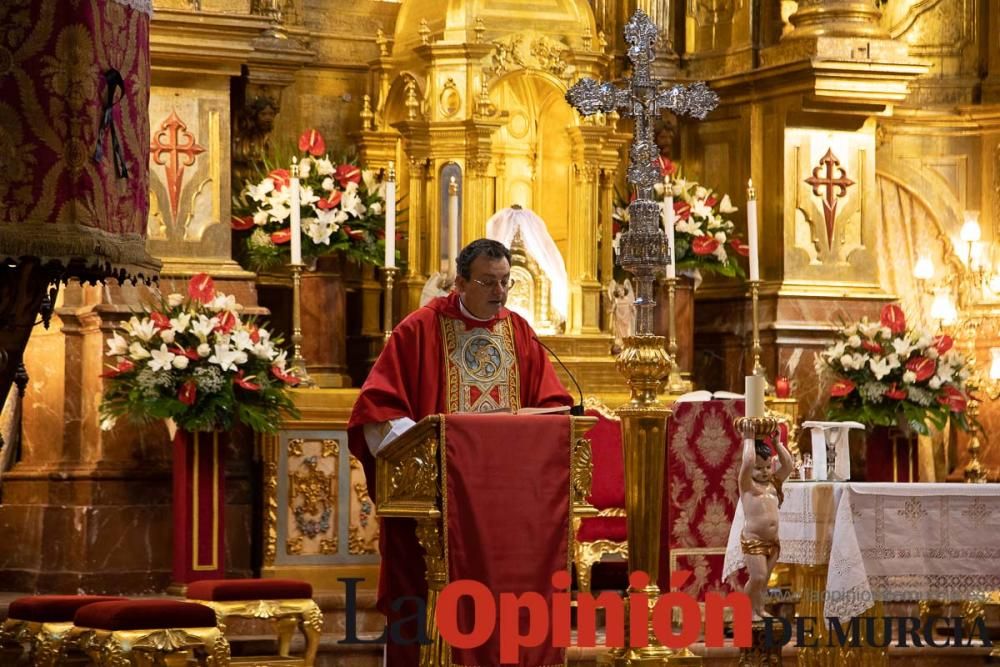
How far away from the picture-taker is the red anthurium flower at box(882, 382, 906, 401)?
Result: 37.6 feet

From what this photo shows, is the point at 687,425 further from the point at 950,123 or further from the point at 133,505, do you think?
the point at 950,123

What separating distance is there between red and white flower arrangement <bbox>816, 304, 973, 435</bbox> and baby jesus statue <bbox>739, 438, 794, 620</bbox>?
3467mm

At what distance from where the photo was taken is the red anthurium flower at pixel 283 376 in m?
9.93

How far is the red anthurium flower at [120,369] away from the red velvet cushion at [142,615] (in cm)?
215

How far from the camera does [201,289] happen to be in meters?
10.1

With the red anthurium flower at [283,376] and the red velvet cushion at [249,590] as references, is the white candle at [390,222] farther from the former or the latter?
the red velvet cushion at [249,590]

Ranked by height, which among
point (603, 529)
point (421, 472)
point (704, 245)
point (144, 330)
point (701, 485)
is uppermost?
point (704, 245)

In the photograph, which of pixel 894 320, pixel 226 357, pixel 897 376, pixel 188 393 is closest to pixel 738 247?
pixel 894 320

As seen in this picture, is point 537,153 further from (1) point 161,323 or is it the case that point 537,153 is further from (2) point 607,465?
(1) point 161,323

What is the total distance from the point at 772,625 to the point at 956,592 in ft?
4.74

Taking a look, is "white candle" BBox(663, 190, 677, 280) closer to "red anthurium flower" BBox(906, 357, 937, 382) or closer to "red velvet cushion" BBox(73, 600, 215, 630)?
"red anthurium flower" BBox(906, 357, 937, 382)

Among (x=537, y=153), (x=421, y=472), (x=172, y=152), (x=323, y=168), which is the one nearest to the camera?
(x=421, y=472)

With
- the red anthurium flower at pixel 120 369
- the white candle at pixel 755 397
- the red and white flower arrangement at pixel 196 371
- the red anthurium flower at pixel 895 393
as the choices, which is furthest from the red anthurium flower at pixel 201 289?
the red anthurium flower at pixel 895 393

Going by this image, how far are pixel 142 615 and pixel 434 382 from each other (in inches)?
58.4
